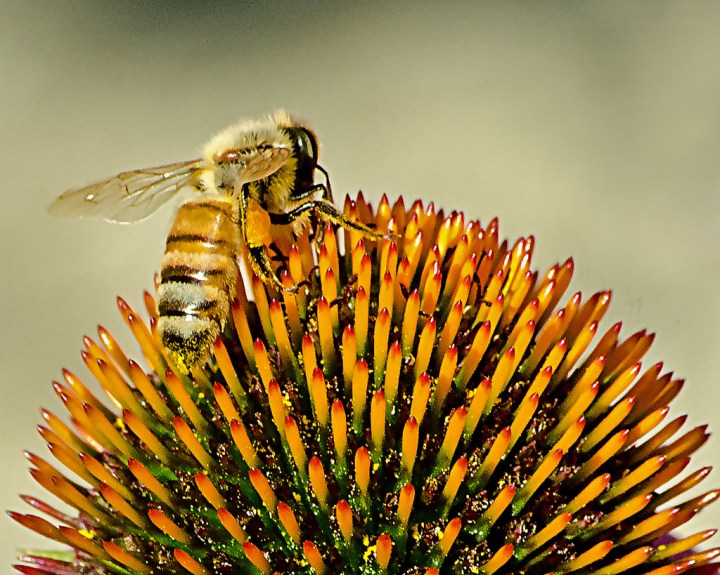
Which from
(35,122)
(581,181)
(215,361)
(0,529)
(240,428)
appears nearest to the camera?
(240,428)

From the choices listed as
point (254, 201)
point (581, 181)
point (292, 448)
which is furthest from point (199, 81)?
point (292, 448)

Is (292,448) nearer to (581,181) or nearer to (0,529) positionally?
(0,529)

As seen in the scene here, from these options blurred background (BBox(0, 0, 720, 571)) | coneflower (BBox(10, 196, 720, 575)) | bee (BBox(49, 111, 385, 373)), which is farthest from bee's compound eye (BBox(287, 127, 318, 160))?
blurred background (BBox(0, 0, 720, 571))

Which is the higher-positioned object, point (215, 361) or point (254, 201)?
point (254, 201)

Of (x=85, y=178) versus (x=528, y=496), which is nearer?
(x=528, y=496)

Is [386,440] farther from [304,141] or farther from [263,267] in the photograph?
[304,141]

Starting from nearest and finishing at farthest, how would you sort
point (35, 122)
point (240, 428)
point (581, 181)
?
point (240, 428) → point (581, 181) → point (35, 122)

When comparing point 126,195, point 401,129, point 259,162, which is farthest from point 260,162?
point 401,129
